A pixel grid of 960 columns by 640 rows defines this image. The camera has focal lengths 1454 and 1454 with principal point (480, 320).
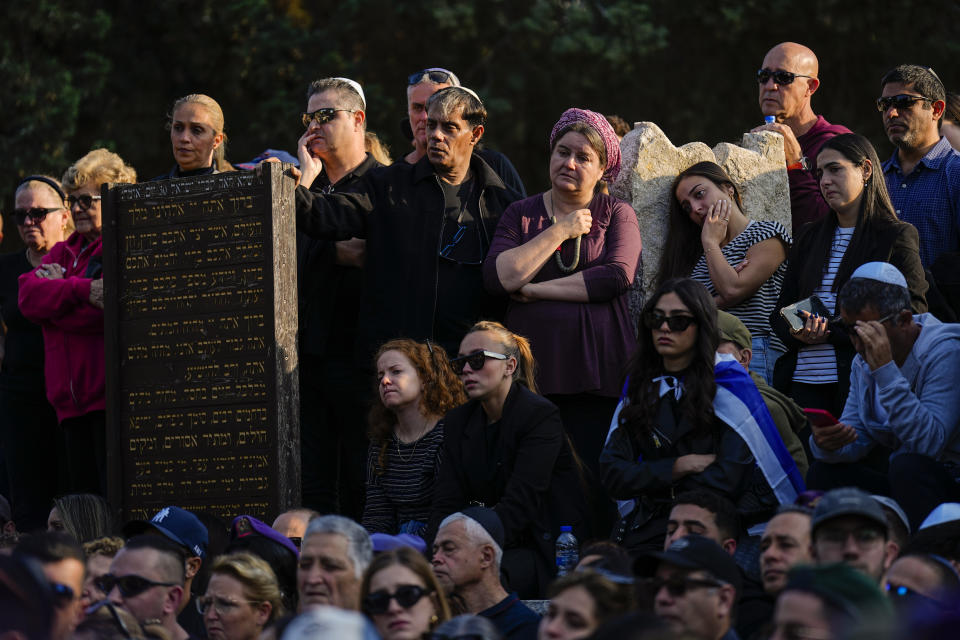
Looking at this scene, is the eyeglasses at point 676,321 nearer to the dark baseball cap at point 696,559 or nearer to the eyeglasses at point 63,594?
the dark baseball cap at point 696,559

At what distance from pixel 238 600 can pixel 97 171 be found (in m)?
3.69

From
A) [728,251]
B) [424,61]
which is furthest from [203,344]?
[424,61]

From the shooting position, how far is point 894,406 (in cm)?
637

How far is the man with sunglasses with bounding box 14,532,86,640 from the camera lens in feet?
18.1

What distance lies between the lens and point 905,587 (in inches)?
203

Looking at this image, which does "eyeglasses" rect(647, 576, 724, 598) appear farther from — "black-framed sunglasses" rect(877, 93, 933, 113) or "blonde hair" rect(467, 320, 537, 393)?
"black-framed sunglasses" rect(877, 93, 933, 113)

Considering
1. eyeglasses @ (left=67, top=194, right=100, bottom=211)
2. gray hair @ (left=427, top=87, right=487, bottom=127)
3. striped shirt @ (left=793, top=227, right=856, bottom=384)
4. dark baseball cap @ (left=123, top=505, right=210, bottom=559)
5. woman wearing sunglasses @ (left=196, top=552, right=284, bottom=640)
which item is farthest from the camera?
eyeglasses @ (left=67, top=194, right=100, bottom=211)

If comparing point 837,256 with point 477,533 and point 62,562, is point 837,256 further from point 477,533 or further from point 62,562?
point 62,562

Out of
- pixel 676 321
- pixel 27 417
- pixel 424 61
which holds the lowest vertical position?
pixel 27 417

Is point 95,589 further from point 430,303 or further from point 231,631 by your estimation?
point 430,303

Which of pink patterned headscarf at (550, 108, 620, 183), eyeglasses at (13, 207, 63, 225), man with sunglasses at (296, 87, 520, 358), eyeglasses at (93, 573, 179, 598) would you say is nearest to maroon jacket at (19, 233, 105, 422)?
eyeglasses at (13, 207, 63, 225)

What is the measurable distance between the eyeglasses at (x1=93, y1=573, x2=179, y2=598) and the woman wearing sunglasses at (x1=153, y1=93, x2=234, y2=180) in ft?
9.10

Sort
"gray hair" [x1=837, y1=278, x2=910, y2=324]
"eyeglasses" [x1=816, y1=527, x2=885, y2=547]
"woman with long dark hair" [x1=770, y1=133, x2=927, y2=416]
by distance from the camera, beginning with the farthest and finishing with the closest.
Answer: "woman with long dark hair" [x1=770, y1=133, x2=927, y2=416] < "gray hair" [x1=837, y1=278, x2=910, y2=324] < "eyeglasses" [x1=816, y1=527, x2=885, y2=547]

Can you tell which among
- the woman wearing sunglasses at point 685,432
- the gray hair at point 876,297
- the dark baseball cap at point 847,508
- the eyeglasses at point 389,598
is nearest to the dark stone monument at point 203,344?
the woman wearing sunglasses at point 685,432
